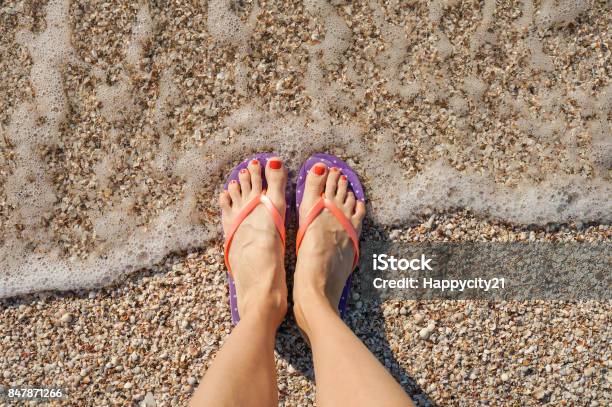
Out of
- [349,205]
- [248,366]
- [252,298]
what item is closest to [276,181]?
[349,205]

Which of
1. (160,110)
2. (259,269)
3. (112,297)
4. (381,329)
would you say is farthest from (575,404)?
(160,110)

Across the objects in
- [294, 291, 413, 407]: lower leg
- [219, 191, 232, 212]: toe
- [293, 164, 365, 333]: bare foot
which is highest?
[219, 191, 232, 212]: toe

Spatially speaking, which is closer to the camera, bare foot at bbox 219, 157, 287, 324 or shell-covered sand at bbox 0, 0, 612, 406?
bare foot at bbox 219, 157, 287, 324

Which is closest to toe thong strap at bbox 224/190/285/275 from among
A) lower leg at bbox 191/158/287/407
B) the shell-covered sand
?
lower leg at bbox 191/158/287/407

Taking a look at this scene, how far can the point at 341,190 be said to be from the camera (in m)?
2.15

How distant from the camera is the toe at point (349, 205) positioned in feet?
6.98

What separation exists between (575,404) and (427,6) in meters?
1.81

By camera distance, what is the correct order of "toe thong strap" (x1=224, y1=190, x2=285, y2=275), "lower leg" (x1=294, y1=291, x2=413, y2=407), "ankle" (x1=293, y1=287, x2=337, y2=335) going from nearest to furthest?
"lower leg" (x1=294, y1=291, x2=413, y2=407)
"ankle" (x1=293, y1=287, x2=337, y2=335)
"toe thong strap" (x1=224, y1=190, x2=285, y2=275)

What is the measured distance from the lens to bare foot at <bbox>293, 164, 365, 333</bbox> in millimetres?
2012

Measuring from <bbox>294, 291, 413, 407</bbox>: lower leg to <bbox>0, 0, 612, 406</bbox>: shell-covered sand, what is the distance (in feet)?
0.78

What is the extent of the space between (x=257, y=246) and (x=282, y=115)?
1.93ft

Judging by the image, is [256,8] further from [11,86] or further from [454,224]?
[454,224]

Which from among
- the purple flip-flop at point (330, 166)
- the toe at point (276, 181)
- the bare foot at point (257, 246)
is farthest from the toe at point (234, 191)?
the purple flip-flop at point (330, 166)

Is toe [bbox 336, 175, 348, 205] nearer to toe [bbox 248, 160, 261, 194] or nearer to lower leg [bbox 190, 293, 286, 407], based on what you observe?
toe [bbox 248, 160, 261, 194]
